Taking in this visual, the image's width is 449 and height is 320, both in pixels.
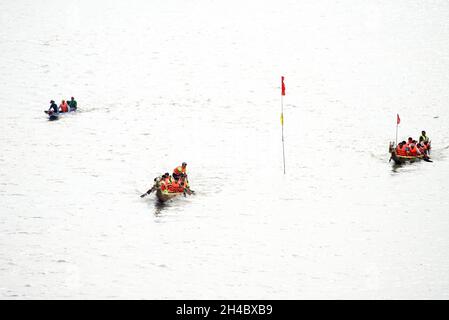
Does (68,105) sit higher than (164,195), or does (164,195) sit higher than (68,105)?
(68,105)

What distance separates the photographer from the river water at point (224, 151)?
1952 cm

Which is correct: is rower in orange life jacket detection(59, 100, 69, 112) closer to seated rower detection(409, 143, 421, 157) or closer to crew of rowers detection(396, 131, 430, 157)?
crew of rowers detection(396, 131, 430, 157)

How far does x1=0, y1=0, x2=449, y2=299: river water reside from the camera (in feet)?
64.0

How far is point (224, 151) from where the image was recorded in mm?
32062

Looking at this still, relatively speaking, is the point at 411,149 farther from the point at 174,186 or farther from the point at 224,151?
the point at 174,186

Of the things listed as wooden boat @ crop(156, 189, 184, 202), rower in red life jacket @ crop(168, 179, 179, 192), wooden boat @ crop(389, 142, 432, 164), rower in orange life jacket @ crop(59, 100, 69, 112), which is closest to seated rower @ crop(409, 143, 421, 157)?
wooden boat @ crop(389, 142, 432, 164)

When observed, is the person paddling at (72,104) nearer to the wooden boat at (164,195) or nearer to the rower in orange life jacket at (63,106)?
the rower in orange life jacket at (63,106)

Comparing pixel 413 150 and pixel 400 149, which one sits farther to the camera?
pixel 413 150

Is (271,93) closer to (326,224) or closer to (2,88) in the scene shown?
(2,88)

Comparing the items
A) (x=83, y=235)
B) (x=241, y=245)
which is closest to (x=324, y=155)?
(x=241, y=245)

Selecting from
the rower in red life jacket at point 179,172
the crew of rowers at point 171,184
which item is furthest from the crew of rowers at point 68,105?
the crew of rowers at point 171,184

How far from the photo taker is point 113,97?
40281mm

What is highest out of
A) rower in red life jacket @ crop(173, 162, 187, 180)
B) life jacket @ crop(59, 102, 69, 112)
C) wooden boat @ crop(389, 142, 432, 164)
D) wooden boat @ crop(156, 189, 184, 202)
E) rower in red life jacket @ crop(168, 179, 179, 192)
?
life jacket @ crop(59, 102, 69, 112)

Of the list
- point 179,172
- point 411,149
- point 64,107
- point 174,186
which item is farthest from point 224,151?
point 64,107
